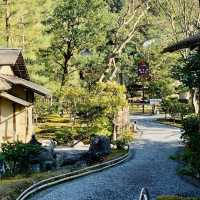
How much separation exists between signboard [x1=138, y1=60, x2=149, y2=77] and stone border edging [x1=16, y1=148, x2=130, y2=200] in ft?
121

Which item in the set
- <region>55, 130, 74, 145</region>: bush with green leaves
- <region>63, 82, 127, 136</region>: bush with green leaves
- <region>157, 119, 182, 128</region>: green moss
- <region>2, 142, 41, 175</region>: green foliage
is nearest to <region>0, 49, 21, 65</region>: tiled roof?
<region>63, 82, 127, 136</region>: bush with green leaves

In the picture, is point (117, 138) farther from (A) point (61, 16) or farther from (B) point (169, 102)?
(B) point (169, 102)

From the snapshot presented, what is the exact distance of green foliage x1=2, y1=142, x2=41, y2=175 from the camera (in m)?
21.3

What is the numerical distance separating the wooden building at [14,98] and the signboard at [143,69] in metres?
30.4

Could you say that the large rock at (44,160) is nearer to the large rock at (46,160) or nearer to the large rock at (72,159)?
the large rock at (46,160)

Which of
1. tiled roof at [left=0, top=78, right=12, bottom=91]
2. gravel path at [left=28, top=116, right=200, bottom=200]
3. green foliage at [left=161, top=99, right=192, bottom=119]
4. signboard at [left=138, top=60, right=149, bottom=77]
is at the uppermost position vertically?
signboard at [left=138, top=60, right=149, bottom=77]

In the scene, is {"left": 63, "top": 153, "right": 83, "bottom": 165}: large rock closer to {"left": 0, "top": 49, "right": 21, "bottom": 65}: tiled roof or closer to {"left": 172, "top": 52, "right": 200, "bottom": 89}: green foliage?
{"left": 0, "top": 49, "right": 21, "bottom": 65}: tiled roof

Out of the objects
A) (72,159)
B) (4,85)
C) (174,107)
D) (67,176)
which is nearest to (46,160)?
(72,159)

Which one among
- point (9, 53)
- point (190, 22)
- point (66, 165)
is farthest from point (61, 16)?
point (66, 165)

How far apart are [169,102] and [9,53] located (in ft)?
82.7

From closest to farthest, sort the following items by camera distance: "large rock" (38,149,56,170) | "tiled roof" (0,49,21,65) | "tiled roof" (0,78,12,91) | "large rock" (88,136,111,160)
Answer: "large rock" (38,149,56,170), "large rock" (88,136,111,160), "tiled roof" (0,78,12,91), "tiled roof" (0,49,21,65)

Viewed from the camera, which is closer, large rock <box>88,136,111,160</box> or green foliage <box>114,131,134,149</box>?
large rock <box>88,136,111,160</box>

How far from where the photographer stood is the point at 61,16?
43.9m

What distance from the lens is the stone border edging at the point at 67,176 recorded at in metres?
17.3
